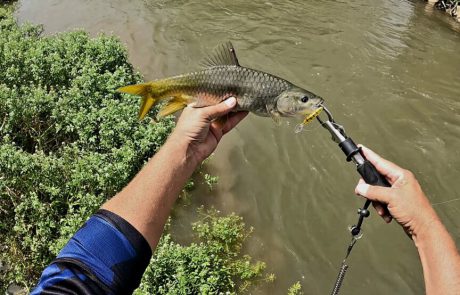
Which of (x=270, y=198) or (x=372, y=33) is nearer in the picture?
(x=270, y=198)

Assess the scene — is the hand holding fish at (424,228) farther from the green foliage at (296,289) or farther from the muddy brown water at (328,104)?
the muddy brown water at (328,104)

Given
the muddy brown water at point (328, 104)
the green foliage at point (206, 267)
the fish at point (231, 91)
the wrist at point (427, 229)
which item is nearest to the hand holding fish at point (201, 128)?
the fish at point (231, 91)

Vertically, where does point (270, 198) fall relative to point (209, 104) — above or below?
below

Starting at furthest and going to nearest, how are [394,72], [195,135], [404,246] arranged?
[394,72], [404,246], [195,135]

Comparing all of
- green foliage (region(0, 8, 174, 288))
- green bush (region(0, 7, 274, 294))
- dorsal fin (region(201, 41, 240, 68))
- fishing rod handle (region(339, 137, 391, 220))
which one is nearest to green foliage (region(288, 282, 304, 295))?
green bush (region(0, 7, 274, 294))

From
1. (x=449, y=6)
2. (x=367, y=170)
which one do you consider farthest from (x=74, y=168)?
(x=449, y=6)

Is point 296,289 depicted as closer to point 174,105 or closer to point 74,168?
point 174,105

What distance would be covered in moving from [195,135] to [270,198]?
11.9ft

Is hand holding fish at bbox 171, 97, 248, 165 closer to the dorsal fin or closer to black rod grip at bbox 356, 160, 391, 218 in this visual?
the dorsal fin

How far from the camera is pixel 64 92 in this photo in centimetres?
647

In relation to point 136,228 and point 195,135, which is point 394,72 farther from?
point 136,228

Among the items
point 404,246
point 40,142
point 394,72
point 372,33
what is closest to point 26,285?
point 40,142

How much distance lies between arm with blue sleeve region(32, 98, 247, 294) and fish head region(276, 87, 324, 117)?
2.68ft

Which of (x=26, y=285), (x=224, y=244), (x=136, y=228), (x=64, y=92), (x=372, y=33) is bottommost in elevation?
(x=26, y=285)
